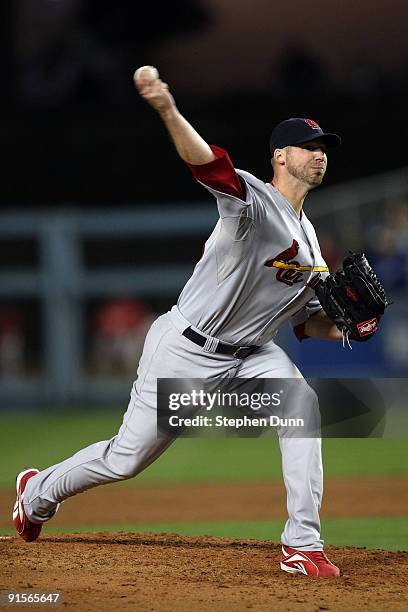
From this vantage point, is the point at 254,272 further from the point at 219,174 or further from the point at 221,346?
the point at 219,174

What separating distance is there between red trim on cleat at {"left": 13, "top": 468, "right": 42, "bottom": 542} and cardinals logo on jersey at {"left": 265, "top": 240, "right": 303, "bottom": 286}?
1519 mm

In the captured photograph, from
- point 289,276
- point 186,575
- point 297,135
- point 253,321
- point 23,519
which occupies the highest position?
point 297,135

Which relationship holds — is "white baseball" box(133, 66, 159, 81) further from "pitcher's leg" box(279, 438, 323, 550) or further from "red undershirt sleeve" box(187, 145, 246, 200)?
"pitcher's leg" box(279, 438, 323, 550)

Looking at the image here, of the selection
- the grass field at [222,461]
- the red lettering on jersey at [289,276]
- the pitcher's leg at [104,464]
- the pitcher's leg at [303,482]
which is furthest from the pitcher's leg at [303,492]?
the grass field at [222,461]

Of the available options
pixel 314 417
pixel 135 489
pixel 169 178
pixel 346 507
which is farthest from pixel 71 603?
pixel 169 178

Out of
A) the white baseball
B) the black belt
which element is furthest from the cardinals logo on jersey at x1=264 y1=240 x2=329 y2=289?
the white baseball

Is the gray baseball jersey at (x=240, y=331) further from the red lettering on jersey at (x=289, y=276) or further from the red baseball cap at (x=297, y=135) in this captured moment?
the red baseball cap at (x=297, y=135)

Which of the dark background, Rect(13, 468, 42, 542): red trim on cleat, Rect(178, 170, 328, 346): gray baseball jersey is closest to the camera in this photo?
Rect(178, 170, 328, 346): gray baseball jersey

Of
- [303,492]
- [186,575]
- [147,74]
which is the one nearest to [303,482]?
[303,492]

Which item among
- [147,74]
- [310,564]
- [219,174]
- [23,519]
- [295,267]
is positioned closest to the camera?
[147,74]

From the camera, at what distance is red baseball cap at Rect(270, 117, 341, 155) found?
14.6ft

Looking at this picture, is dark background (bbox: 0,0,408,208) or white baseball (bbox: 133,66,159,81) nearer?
white baseball (bbox: 133,66,159,81)

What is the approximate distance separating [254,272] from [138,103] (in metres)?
12.6

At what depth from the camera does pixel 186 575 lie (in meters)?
4.36
